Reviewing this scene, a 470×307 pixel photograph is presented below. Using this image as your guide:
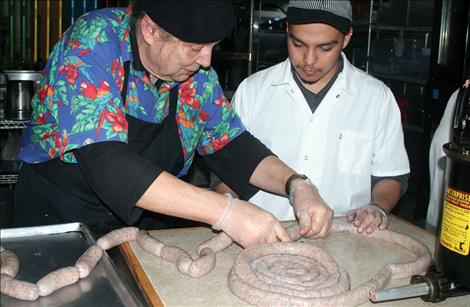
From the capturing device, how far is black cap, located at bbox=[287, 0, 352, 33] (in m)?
1.93

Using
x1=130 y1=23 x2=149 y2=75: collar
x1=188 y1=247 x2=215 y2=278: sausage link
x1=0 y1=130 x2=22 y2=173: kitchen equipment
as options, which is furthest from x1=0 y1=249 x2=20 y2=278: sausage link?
x1=0 y1=130 x2=22 y2=173: kitchen equipment

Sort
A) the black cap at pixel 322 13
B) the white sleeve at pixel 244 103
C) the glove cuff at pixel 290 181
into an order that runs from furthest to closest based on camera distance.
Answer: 1. the white sleeve at pixel 244 103
2. the black cap at pixel 322 13
3. the glove cuff at pixel 290 181

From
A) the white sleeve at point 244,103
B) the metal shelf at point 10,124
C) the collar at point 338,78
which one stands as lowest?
the metal shelf at point 10,124

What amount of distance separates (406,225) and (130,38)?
1.06 meters

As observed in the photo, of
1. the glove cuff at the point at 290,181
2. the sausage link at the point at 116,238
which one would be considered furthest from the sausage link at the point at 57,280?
the glove cuff at the point at 290,181

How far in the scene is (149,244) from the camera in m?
1.36

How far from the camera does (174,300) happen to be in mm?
1131

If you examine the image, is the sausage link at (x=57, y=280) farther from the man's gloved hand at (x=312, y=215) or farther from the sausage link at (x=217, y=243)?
the man's gloved hand at (x=312, y=215)

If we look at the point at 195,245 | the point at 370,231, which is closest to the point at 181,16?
the point at 195,245

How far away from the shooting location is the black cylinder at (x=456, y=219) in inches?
43.6

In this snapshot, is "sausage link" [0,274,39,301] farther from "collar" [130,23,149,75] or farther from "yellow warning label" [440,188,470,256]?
"yellow warning label" [440,188,470,256]

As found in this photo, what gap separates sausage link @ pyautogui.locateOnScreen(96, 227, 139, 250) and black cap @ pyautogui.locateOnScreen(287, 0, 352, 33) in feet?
3.38

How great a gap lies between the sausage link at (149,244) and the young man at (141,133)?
0.18ft

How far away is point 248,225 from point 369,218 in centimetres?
45
